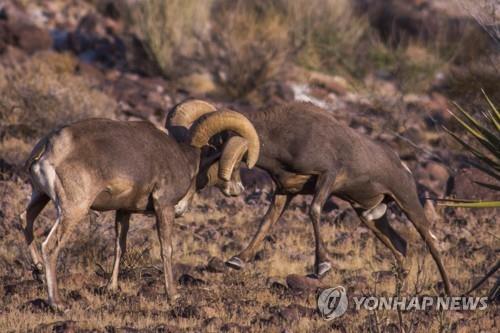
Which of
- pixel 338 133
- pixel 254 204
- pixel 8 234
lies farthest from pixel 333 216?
pixel 8 234

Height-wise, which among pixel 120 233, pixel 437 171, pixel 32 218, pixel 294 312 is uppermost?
pixel 32 218

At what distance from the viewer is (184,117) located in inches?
425

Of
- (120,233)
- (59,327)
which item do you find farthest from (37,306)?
(120,233)

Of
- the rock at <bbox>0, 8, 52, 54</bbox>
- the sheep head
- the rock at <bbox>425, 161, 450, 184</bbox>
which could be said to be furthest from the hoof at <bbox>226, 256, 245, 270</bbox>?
the rock at <bbox>0, 8, 52, 54</bbox>

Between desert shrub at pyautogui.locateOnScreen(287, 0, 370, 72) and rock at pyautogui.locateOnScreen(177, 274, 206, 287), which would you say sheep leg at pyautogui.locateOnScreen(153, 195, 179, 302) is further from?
desert shrub at pyautogui.locateOnScreen(287, 0, 370, 72)

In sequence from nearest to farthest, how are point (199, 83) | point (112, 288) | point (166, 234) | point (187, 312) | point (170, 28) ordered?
point (187, 312), point (166, 234), point (112, 288), point (199, 83), point (170, 28)

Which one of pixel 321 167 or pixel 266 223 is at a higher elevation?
pixel 321 167

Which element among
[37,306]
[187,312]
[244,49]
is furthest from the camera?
[244,49]

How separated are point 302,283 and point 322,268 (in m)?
0.61

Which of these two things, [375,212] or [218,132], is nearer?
[218,132]

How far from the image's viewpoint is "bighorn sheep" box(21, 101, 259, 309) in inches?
345

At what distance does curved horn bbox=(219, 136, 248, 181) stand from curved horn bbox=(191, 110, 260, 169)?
0.36 feet

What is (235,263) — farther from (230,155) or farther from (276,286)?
(230,155)

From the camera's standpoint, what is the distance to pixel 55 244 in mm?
8766
